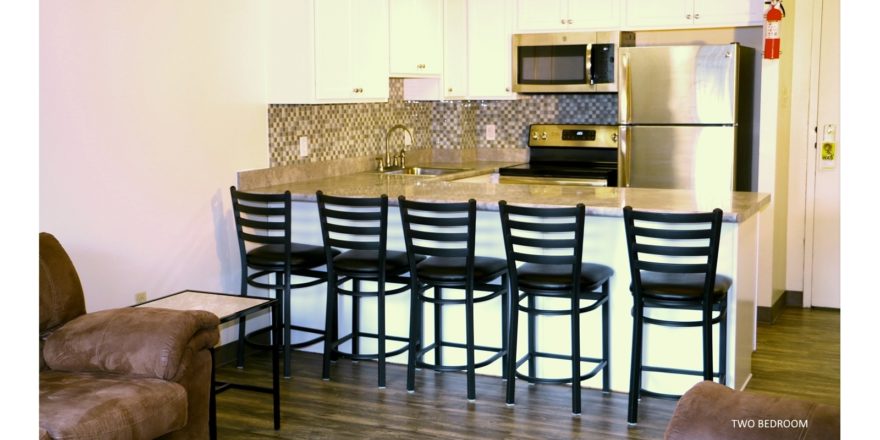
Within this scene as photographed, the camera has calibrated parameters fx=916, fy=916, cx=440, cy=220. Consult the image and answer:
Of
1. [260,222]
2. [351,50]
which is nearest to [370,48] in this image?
[351,50]

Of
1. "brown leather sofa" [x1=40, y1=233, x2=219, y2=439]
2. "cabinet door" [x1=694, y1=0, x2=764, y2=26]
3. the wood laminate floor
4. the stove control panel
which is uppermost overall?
"cabinet door" [x1=694, y1=0, x2=764, y2=26]

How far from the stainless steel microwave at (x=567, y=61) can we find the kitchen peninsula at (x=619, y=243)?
151 cm

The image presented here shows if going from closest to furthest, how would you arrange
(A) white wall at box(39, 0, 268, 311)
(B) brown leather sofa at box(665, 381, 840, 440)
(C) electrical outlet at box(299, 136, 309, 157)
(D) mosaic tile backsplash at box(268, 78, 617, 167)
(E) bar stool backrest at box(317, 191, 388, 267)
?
Result: 1. (B) brown leather sofa at box(665, 381, 840, 440)
2. (A) white wall at box(39, 0, 268, 311)
3. (E) bar stool backrest at box(317, 191, 388, 267)
4. (C) electrical outlet at box(299, 136, 309, 157)
5. (D) mosaic tile backsplash at box(268, 78, 617, 167)

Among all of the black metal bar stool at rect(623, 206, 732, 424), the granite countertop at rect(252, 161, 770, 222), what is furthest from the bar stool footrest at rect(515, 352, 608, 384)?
the granite countertop at rect(252, 161, 770, 222)

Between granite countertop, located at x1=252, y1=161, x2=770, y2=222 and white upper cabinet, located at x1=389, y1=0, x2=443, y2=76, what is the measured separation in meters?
0.79

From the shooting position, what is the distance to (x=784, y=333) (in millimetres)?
5543

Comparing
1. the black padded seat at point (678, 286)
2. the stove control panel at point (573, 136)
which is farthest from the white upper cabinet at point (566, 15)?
the black padded seat at point (678, 286)

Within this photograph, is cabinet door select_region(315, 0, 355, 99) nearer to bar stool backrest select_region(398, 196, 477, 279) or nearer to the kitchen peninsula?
the kitchen peninsula

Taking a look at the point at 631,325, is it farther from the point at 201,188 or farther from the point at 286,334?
the point at 201,188

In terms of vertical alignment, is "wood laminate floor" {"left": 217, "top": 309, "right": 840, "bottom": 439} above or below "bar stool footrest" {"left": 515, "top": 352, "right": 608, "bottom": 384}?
below

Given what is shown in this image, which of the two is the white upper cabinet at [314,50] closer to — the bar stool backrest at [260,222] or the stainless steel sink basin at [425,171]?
the bar stool backrest at [260,222]

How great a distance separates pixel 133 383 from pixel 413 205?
1672 mm

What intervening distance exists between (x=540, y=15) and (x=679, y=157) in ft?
4.55

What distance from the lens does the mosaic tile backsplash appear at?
5719 millimetres
